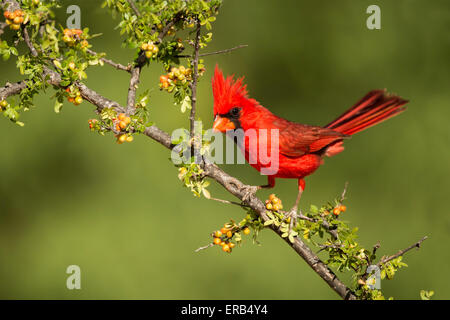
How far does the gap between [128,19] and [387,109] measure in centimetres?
99

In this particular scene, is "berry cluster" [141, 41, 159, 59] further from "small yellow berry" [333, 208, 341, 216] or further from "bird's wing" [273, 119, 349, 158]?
"small yellow berry" [333, 208, 341, 216]

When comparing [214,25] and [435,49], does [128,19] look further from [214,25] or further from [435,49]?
[435,49]

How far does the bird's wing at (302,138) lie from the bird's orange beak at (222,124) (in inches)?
9.3

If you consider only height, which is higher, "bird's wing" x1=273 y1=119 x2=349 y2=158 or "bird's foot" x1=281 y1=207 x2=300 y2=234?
"bird's wing" x1=273 y1=119 x2=349 y2=158

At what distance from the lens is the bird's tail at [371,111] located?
1.97 meters

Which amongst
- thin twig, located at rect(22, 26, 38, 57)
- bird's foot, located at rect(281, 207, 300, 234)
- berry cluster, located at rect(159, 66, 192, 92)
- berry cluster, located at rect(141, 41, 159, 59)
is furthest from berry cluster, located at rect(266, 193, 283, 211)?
thin twig, located at rect(22, 26, 38, 57)

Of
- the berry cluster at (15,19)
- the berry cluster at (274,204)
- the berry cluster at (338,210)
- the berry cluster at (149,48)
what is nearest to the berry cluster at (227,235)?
the berry cluster at (274,204)

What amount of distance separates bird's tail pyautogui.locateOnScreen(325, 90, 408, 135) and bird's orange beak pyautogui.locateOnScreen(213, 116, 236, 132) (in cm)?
51

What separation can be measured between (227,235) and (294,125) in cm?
64

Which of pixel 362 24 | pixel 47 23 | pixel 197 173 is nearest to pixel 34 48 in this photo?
pixel 47 23

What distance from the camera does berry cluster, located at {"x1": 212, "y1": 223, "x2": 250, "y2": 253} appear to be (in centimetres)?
163

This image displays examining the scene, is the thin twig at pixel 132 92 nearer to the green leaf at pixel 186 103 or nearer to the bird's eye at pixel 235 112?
the green leaf at pixel 186 103

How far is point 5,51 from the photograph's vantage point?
151 cm

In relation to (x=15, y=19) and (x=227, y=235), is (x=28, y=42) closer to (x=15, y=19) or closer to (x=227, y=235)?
(x=15, y=19)
